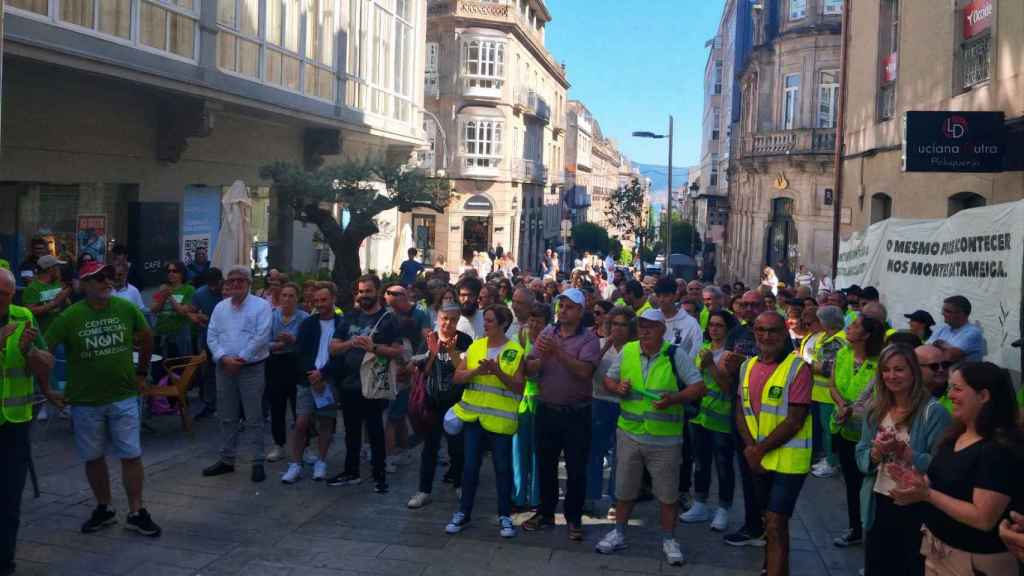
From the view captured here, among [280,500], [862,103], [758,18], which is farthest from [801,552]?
[758,18]

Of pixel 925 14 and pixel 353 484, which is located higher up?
pixel 925 14

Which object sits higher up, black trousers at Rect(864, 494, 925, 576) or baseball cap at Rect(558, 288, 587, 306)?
baseball cap at Rect(558, 288, 587, 306)

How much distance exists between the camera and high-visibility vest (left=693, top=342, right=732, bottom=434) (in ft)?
25.2

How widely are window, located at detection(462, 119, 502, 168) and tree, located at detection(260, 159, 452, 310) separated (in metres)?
29.7

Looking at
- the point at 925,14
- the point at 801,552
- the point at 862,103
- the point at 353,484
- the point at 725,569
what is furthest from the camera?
the point at 862,103

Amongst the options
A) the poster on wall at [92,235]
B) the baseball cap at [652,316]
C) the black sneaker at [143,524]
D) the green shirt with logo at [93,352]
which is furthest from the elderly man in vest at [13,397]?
the poster on wall at [92,235]

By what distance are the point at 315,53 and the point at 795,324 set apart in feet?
42.1

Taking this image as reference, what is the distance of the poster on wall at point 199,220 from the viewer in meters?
18.0

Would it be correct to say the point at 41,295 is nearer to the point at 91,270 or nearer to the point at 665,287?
the point at 91,270

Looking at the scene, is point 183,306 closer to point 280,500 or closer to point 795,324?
point 280,500

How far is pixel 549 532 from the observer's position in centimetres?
761

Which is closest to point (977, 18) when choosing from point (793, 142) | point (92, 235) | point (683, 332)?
point (683, 332)

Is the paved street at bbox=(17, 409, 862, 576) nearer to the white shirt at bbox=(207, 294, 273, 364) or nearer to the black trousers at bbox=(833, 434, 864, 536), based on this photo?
the black trousers at bbox=(833, 434, 864, 536)

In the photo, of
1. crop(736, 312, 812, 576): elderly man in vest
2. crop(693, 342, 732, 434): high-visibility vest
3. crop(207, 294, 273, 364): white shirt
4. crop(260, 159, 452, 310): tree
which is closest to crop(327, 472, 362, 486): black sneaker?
crop(207, 294, 273, 364): white shirt
